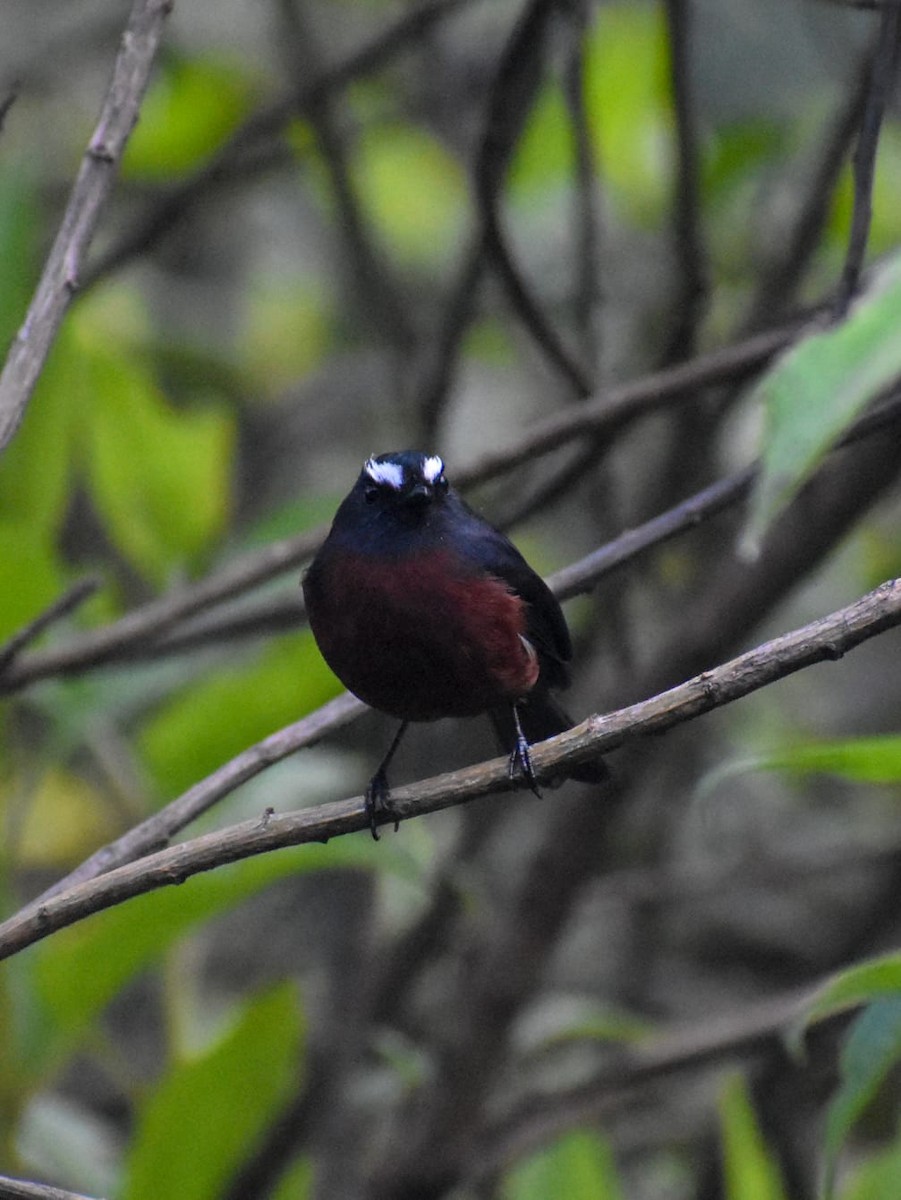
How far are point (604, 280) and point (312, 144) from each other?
105 centimetres

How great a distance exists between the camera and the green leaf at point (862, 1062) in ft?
7.87

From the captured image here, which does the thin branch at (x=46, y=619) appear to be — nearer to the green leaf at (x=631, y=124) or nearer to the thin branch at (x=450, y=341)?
the thin branch at (x=450, y=341)

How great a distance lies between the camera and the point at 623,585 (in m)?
4.27

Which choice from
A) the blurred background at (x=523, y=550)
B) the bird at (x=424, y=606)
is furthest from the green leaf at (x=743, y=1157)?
the bird at (x=424, y=606)

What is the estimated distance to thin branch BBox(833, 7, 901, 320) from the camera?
2879 millimetres

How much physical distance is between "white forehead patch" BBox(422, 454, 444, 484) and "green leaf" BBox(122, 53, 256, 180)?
226cm

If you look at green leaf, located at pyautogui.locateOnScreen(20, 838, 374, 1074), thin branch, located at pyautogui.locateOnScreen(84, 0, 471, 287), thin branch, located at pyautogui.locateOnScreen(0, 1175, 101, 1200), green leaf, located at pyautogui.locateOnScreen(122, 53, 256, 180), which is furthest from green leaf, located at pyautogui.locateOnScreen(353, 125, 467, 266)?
thin branch, located at pyautogui.locateOnScreen(0, 1175, 101, 1200)

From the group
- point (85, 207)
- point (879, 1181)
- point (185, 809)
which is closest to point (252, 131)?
point (85, 207)

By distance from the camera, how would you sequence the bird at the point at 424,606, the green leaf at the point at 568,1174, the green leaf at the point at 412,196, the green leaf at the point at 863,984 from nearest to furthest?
the green leaf at the point at 863,984 < the bird at the point at 424,606 < the green leaf at the point at 568,1174 < the green leaf at the point at 412,196

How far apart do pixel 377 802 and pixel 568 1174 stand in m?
1.33

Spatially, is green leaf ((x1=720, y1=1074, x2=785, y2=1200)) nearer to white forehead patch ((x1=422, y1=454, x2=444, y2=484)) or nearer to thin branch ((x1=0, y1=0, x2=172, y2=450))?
white forehead patch ((x1=422, y1=454, x2=444, y2=484))

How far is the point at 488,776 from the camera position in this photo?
2.39 m

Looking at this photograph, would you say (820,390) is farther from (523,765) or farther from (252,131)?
(252,131)

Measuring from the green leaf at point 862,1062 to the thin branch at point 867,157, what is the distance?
1.23m
